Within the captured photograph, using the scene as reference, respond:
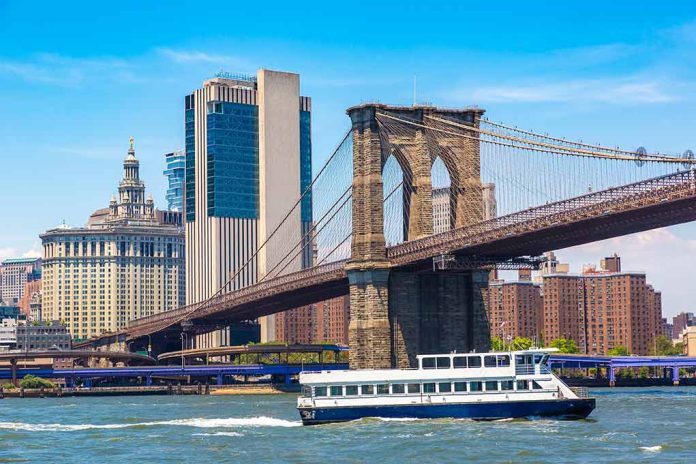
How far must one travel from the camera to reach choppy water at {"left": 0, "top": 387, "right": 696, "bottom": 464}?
5741 cm

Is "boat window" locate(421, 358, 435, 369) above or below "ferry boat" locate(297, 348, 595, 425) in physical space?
above

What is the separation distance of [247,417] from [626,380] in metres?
90.5

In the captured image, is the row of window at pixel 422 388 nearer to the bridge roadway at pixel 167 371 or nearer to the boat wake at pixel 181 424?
the boat wake at pixel 181 424

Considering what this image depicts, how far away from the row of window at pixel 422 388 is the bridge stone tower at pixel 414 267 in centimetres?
3296

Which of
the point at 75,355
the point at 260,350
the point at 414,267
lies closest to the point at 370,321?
the point at 414,267

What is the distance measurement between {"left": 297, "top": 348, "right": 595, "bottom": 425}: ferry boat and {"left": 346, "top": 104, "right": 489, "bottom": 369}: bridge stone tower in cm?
3319

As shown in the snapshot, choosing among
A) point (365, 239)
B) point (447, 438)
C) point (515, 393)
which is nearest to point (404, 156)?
point (365, 239)

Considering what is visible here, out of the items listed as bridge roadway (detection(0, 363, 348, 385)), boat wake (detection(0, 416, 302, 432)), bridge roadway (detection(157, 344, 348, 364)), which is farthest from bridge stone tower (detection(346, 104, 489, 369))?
bridge roadway (detection(157, 344, 348, 364))

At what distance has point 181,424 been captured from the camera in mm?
76000

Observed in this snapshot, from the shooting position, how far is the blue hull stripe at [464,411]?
70000 mm

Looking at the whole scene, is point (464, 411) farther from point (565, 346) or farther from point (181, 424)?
point (565, 346)

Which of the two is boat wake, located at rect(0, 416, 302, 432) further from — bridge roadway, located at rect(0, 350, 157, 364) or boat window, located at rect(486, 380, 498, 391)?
bridge roadway, located at rect(0, 350, 157, 364)

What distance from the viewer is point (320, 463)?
55.3 meters

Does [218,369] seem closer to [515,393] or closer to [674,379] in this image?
[674,379]
